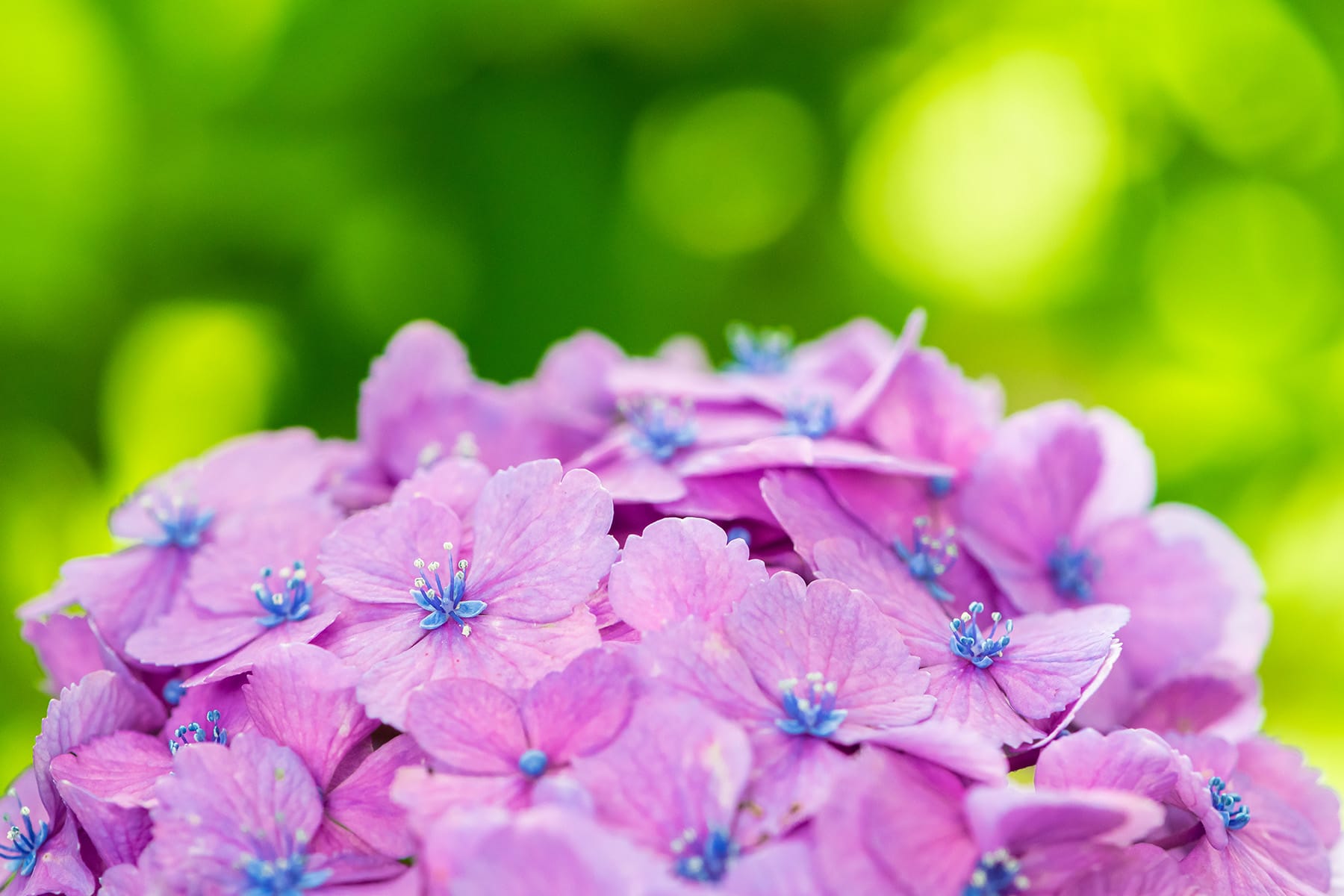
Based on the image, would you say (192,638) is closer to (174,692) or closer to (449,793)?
(174,692)

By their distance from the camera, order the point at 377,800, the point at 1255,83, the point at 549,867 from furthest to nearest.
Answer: the point at 1255,83
the point at 377,800
the point at 549,867

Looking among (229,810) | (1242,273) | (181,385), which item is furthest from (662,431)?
(1242,273)

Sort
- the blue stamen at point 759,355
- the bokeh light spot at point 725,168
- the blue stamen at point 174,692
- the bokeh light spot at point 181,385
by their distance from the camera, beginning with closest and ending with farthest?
the blue stamen at point 174,692 < the blue stamen at point 759,355 < the bokeh light spot at point 181,385 < the bokeh light spot at point 725,168

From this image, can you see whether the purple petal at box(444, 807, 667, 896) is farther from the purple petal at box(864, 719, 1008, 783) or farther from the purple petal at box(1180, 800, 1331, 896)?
the purple petal at box(1180, 800, 1331, 896)

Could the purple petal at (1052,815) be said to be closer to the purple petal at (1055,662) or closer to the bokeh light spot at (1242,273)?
the purple petal at (1055,662)

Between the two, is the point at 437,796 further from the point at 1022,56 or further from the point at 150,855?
the point at 1022,56

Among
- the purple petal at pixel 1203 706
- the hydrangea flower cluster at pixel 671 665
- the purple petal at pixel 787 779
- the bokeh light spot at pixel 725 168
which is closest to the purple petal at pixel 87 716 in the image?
the hydrangea flower cluster at pixel 671 665
